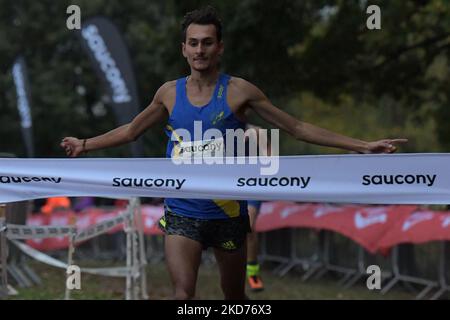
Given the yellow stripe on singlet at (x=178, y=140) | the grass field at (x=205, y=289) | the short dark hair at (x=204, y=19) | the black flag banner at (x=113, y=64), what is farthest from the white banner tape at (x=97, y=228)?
the short dark hair at (x=204, y=19)

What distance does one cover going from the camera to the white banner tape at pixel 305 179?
523 cm

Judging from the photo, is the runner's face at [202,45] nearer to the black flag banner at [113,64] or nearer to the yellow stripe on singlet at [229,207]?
the yellow stripe on singlet at [229,207]

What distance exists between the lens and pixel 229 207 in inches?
210

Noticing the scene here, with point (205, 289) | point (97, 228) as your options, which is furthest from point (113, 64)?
point (97, 228)

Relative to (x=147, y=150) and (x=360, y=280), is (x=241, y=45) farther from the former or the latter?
(x=147, y=150)

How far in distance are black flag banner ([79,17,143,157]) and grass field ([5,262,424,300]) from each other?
2.29 metres

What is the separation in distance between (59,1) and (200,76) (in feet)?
115

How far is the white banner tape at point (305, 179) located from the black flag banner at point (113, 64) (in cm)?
891

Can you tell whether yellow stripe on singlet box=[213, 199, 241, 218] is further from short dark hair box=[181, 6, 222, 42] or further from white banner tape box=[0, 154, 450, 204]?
short dark hair box=[181, 6, 222, 42]

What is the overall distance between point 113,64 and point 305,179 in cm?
1086

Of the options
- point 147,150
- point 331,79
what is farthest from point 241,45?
point 147,150

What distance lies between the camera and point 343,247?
13805mm

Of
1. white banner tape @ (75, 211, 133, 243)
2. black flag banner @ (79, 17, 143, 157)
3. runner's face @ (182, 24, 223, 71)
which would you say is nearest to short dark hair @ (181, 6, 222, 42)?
runner's face @ (182, 24, 223, 71)

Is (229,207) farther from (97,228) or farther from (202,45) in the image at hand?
(97,228)
